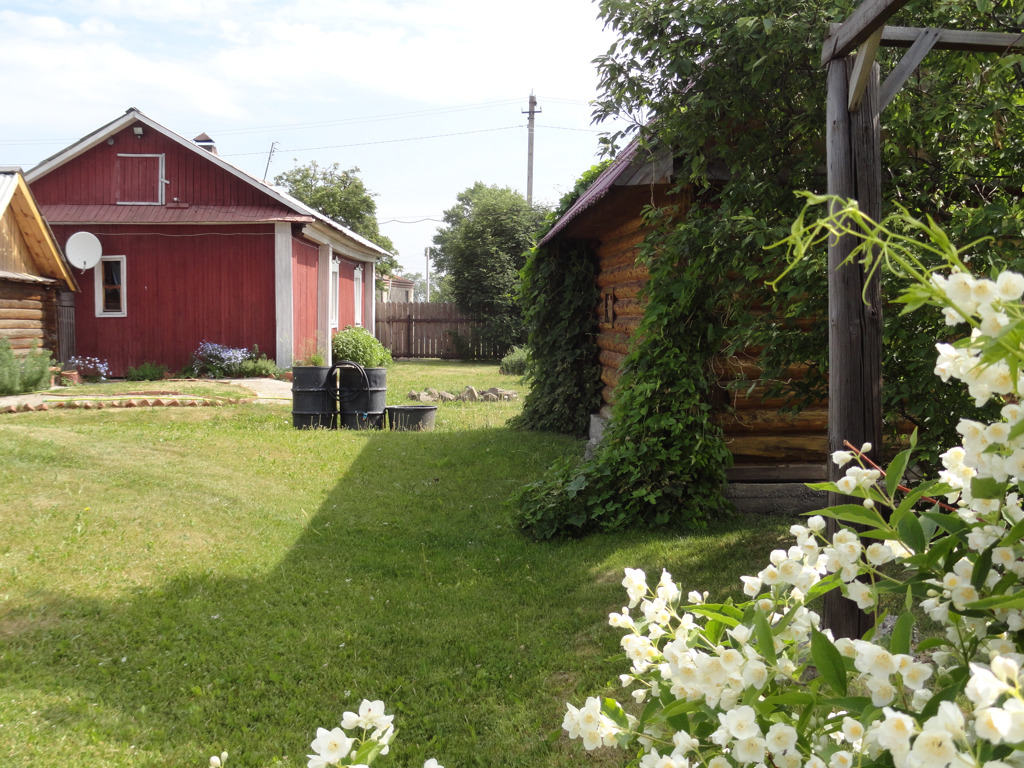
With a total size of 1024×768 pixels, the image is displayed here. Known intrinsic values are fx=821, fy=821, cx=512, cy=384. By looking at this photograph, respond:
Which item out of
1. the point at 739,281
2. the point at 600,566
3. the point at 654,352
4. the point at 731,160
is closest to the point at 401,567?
the point at 600,566

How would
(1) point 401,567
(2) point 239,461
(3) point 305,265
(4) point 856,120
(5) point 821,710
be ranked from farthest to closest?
(3) point 305,265
(2) point 239,461
(1) point 401,567
(4) point 856,120
(5) point 821,710

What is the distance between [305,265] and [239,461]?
11.2 meters

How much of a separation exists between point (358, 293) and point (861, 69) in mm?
23849

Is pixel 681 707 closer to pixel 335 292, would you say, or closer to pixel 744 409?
pixel 744 409

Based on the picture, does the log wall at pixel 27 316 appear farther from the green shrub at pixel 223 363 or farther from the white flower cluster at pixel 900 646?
the white flower cluster at pixel 900 646

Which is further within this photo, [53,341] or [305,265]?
[305,265]

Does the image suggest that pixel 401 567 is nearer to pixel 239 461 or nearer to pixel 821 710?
pixel 239 461

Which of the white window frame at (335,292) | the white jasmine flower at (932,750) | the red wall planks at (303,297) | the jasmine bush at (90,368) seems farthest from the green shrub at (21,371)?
the white jasmine flower at (932,750)

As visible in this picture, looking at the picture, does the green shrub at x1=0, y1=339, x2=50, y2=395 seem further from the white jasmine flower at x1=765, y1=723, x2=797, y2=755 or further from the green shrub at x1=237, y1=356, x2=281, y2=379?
the white jasmine flower at x1=765, y1=723, x2=797, y2=755

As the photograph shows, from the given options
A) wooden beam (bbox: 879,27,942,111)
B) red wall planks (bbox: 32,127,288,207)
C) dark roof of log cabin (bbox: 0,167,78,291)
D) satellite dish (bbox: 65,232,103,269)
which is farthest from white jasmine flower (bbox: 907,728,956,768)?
satellite dish (bbox: 65,232,103,269)

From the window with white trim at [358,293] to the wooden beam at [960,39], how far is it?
23.0 m

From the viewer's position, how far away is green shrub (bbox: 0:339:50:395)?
13.7 meters

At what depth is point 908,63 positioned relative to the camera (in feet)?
11.1

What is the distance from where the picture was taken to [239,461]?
892 cm
